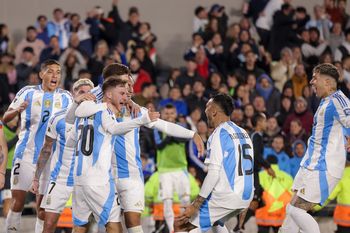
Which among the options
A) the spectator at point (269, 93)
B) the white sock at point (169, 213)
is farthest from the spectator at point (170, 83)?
the white sock at point (169, 213)

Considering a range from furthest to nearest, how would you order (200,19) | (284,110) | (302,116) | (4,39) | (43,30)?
(200,19) → (43,30) → (4,39) → (284,110) → (302,116)

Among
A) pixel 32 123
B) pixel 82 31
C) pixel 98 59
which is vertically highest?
pixel 82 31

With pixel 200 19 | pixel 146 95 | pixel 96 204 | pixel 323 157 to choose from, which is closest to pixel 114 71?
pixel 96 204

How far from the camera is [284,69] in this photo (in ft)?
63.4

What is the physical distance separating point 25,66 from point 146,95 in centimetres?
253

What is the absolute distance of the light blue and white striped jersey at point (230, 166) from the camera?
33.4ft

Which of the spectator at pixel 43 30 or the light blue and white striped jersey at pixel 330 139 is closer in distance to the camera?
the light blue and white striped jersey at pixel 330 139

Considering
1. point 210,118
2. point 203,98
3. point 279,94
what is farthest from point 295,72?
point 210,118

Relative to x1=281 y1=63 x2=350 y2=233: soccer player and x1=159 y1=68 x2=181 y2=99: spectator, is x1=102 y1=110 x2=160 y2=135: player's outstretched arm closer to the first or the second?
x1=281 y1=63 x2=350 y2=233: soccer player

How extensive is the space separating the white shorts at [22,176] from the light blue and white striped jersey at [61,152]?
0.52 m

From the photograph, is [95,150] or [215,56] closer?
[95,150]

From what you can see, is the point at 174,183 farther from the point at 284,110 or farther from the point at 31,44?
the point at 31,44

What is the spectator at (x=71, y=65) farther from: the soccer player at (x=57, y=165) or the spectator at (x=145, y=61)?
the soccer player at (x=57, y=165)

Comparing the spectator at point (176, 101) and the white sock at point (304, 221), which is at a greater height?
the spectator at point (176, 101)
